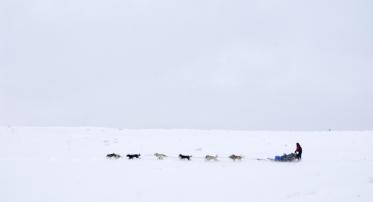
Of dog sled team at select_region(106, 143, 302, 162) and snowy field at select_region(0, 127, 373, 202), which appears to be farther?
dog sled team at select_region(106, 143, 302, 162)

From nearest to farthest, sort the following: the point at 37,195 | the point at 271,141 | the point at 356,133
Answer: the point at 37,195, the point at 271,141, the point at 356,133

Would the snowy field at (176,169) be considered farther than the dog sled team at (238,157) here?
No

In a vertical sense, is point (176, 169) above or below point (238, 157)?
below

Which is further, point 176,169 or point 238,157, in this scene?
point 238,157

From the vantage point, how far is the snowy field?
1805 centimetres

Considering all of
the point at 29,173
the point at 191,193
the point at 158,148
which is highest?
the point at 158,148

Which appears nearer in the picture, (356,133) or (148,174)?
(148,174)

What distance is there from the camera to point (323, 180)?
64.4 feet

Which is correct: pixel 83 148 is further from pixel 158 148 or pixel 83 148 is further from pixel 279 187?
pixel 279 187

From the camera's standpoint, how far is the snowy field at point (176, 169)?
1805cm

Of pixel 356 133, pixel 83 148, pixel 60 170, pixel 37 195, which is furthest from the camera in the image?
pixel 356 133

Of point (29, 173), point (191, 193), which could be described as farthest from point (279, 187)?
point (29, 173)

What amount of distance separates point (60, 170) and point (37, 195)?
4150mm

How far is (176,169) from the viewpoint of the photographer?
76.2 feet
